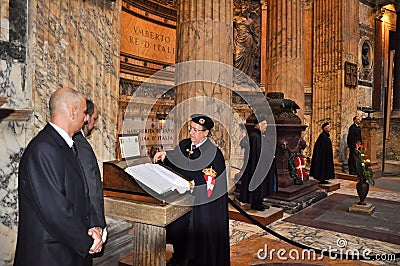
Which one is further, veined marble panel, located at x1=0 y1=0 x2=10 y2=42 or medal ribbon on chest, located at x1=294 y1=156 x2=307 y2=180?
medal ribbon on chest, located at x1=294 y1=156 x2=307 y2=180

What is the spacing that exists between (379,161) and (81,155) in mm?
12803

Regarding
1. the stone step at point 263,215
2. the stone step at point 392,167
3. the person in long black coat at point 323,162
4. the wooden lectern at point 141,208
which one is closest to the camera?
the wooden lectern at point 141,208

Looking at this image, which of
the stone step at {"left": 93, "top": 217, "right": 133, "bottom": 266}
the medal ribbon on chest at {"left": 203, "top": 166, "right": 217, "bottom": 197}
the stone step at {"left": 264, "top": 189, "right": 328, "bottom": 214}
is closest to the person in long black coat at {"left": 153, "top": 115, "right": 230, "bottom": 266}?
the medal ribbon on chest at {"left": 203, "top": 166, "right": 217, "bottom": 197}

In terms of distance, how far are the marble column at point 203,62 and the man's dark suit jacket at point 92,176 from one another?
9.84 ft

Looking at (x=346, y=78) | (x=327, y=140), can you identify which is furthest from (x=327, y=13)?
(x=327, y=140)

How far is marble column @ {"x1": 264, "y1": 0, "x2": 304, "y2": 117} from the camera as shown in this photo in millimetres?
9078

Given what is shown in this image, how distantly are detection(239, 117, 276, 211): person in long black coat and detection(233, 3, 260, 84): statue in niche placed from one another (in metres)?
6.58

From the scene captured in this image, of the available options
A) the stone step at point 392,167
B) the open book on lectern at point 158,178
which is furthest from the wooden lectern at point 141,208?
the stone step at point 392,167

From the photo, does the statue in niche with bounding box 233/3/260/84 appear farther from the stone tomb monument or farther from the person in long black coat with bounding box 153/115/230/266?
the person in long black coat with bounding box 153/115/230/266

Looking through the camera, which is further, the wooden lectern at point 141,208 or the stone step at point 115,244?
the stone step at point 115,244

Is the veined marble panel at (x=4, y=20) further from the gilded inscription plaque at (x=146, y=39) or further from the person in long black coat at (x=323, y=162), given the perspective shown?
the person in long black coat at (x=323, y=162)

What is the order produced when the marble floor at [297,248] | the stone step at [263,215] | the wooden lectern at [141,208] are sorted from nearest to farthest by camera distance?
the wooden lectern at [141,208], the marble floor at [297,248], the stone step at [263,215]

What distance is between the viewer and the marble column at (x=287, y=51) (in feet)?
29.8

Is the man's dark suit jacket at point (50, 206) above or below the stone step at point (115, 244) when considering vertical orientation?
above
